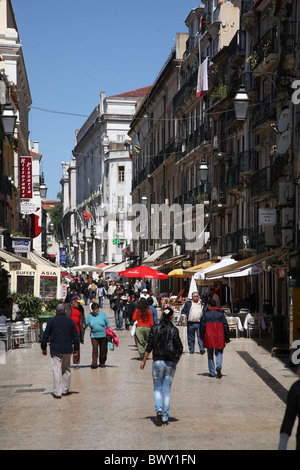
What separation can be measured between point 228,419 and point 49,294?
28.3 meters

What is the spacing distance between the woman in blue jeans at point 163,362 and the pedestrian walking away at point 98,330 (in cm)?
567

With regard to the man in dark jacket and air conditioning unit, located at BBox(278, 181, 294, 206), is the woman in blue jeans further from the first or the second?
air conditioning unit, located at BBox(278, 181, 294, 206)

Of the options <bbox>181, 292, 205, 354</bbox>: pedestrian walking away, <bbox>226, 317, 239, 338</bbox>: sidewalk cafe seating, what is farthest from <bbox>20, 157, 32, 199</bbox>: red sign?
<bbox>181, 292, 205, 354</bbox>: pedestrian walking away

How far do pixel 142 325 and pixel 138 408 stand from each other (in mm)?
7625

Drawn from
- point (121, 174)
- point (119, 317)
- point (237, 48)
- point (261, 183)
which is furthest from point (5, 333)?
point (121, 174)

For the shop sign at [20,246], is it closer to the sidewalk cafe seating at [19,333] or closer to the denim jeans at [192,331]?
the sidewalk cafe seating at [19,333]

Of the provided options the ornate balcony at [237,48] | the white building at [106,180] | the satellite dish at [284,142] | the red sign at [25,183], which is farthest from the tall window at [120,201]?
the satellite dish at [284,142]

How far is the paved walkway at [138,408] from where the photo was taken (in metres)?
9.30

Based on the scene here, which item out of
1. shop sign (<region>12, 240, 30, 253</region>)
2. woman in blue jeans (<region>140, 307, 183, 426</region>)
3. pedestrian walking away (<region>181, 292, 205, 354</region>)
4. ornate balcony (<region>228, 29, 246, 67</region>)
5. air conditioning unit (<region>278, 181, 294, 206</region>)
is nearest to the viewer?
woman in blue jeans (<region>140, 307, 183, 426</region>)

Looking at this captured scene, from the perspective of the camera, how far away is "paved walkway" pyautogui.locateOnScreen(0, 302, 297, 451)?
366 inches

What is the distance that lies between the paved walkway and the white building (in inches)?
2387

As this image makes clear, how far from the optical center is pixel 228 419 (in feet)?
35.8

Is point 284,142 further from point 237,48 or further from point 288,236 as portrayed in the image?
point 237,48

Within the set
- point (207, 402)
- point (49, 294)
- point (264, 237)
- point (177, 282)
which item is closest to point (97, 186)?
point (177, 282)
